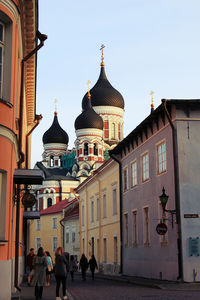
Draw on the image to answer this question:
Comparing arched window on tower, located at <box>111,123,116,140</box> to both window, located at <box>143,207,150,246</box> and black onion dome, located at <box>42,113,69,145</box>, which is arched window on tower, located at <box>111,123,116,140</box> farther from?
window, located at <box>143,207,150,246</box>

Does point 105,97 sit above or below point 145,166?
above

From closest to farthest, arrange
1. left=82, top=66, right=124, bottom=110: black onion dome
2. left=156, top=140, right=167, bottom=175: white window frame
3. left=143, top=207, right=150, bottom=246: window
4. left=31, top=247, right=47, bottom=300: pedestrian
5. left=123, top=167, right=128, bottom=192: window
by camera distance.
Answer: left=31, top=247, right=47, bottom=300: pedestrian
left=156, top=140, right=167, bottom=175: white window frame
left=143, top=207, right=150, bottom=246: window
left=123, top=167, right=128, bottom=192: window
left=82, top=66, right=124, bottom=110: black onion dome

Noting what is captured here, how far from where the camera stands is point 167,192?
21344 mm

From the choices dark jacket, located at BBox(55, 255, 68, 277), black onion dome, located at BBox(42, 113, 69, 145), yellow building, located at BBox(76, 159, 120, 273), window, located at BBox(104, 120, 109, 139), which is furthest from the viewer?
black onion dome, located at BBox(42, 113, 69, 145)

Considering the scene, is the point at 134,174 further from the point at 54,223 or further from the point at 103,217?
the point at 54,223

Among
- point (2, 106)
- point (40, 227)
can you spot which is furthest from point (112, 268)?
point (40, 227)

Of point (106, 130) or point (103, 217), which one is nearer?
point (103, 217)

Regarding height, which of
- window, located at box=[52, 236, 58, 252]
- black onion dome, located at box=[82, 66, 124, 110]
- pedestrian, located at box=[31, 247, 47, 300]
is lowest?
pedestrian, located at box=[31, 247, 47, 300]

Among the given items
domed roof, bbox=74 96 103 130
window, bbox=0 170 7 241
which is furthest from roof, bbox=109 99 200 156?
domed roof, bbox=74 96 103 130

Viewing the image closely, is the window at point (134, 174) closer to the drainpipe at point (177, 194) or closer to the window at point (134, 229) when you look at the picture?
the window at point (134, 229)

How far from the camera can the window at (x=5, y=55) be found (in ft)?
38.2

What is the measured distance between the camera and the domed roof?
268 ft

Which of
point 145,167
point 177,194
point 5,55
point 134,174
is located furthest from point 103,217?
point 5,55

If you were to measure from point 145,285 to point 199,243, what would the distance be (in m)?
2.65
